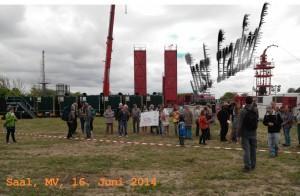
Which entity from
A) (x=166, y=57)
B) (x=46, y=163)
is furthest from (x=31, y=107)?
(x=46, y=163)

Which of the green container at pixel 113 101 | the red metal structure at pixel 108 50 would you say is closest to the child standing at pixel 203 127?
the red metal structure at pixel 108 50

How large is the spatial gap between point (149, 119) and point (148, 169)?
9721mm

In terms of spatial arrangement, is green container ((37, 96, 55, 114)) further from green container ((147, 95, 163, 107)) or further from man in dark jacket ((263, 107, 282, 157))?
man in dark jacket ((263, 107, 282, 157))

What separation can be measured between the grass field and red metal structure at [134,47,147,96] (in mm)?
31397

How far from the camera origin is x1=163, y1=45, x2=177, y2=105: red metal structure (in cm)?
4328

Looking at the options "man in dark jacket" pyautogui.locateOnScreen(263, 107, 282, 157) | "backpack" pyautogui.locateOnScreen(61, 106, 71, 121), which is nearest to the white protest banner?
"backpack" pyautogui.locateOnScreen(61, 106, 71, 121)

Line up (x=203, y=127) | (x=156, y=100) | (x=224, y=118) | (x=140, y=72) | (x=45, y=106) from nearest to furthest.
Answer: (x=203, y=127) → (x=224, y=118) → (x=45, y=106) → (x=156, y=100) → (x=140, y=72)

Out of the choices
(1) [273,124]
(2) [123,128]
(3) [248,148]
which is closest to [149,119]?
(2) [123,128]

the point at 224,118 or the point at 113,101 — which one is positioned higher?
the point at 113,101

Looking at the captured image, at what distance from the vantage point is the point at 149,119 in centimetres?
1903

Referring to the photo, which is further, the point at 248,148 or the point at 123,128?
the point at 123,128

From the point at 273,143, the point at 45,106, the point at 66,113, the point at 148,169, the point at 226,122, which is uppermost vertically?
the point at 45,106

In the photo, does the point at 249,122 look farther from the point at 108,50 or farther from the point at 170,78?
the point at 170,78

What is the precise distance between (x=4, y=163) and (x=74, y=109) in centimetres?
665
